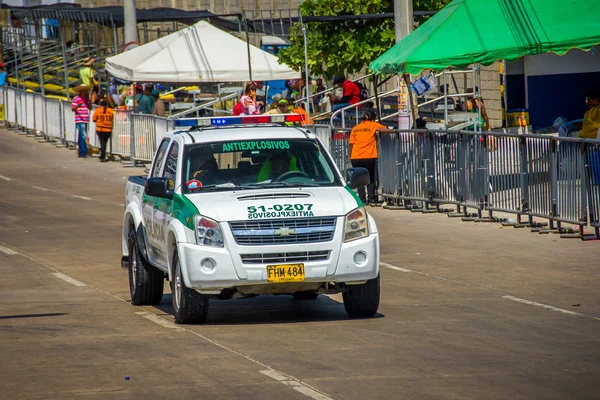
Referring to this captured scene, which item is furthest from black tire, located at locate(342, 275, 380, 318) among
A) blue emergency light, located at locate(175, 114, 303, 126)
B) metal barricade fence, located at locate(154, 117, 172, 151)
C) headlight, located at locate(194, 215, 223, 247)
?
metal barricade fence, located at locate(154, 117, 172, 151)

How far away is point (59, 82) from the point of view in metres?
47.1

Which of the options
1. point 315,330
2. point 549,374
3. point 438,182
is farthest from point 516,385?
point 438,182

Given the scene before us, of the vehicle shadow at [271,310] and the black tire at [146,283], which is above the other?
the black tire at [146,283]

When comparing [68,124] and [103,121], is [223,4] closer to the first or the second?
[68,124]

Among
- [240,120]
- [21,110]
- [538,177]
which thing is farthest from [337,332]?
[21,110]

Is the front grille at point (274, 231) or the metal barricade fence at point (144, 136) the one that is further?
the metal barricade fence at point (144, 136)

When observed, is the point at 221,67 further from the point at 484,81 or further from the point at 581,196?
the point at 581,196

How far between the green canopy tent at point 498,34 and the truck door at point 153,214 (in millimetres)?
9785

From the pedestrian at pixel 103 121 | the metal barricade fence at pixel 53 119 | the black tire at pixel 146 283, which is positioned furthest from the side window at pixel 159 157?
the metal barricade fence at pixel 53 119

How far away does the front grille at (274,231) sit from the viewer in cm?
1105

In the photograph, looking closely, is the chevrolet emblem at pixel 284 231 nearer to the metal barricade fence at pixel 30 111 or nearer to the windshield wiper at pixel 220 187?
the windshield wiper at pixel 220 187

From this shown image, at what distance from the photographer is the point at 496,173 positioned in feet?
64.8

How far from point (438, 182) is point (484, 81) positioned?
1547 cm

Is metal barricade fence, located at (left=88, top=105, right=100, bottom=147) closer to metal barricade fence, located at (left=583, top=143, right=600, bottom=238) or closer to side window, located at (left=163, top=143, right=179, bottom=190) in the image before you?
metal barricade fence, located at (left=583, top=143, right=600, bottom=238)
